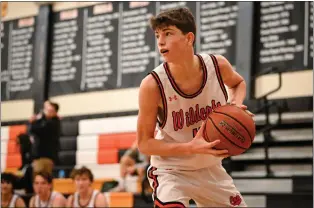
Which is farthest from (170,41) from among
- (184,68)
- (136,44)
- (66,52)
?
(66,52)

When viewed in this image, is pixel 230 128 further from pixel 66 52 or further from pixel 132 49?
pixel 66 52

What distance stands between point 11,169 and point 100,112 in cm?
200

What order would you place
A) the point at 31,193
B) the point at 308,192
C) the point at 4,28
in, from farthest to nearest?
the point at 4,28
the point at 31,193
the point at 308,192

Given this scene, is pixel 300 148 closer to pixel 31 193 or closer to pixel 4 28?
pixel 31 193

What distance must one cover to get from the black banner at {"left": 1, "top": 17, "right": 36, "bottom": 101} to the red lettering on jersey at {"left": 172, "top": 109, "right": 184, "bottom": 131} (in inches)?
299

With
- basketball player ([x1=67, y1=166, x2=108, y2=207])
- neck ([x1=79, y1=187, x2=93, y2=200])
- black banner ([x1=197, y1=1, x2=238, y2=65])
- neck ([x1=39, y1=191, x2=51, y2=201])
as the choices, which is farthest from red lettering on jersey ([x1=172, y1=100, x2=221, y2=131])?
black banner ([x1=197, y1=1, x2=238, y2=65])

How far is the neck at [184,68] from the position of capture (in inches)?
131

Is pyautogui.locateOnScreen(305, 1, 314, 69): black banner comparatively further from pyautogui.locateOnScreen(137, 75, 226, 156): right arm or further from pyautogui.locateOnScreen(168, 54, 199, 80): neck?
pyautogui.locateOnScreen(137, 75, 226, 156): right arm

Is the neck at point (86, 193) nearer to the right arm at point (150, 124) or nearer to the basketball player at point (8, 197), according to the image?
the basketball player at point (8, 197)

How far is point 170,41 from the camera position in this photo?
3.20 meters

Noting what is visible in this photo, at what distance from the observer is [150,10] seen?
9.17 m

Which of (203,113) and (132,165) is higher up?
(203,113)

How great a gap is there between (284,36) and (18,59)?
5157 mm

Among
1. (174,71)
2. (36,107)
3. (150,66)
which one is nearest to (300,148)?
(150,66)
